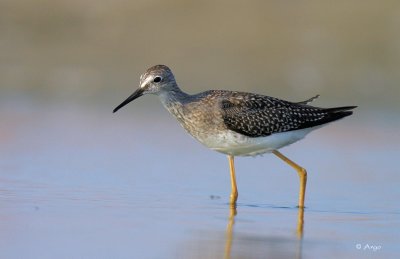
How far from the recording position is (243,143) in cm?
1210

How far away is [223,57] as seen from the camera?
21750 millimetres

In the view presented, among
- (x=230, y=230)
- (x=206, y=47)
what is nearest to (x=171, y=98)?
(x=230, y=230)

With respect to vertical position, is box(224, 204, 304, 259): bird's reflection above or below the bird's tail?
below

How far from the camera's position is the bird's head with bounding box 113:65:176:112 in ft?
39.9

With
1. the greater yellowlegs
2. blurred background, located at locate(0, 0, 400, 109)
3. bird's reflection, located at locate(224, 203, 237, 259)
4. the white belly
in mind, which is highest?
blurred background, located at locate(0, 0, 400, 109)

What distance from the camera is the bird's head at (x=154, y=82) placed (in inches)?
479

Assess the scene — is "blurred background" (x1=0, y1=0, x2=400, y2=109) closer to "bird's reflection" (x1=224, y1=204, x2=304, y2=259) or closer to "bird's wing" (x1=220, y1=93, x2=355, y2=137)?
"bird's wing" (x1=220, y1=93, x2=355, y2=137)

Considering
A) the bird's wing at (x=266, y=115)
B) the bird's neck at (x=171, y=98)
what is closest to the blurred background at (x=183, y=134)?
the bird's wing at (x=266, y=115)

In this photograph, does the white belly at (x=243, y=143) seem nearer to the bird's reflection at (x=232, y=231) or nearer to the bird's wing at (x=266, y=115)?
the bird's wing at (x=266, y=115)

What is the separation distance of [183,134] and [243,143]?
473 centimetres

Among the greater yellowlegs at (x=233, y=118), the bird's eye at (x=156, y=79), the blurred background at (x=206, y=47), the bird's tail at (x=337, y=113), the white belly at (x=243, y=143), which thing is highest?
the blurred background at (x=206, y=47)

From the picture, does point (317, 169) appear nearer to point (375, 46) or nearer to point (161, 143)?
point (161, 143)

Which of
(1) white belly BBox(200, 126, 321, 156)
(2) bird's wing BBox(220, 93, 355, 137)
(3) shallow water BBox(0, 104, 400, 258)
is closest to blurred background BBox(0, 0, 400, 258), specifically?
(3) shallow water BBox(0, 104, 400, 258)

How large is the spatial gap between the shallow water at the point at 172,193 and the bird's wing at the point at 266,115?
0.77 metres
